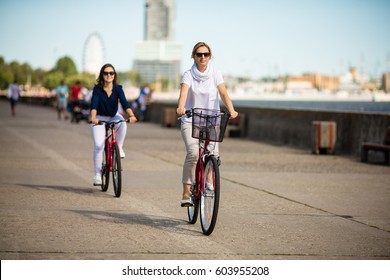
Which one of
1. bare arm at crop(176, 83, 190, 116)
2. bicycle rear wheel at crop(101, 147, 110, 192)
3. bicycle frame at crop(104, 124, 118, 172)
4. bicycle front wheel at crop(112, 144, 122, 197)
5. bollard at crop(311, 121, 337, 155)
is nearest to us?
bare arm at crop(176, 83, 190, 116)

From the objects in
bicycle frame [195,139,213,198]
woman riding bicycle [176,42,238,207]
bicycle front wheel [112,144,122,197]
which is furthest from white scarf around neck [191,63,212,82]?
bicycle front wheel [112,144,122,197]

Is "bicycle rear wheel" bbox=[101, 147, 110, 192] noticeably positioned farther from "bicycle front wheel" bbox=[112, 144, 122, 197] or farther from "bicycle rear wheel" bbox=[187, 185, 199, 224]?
"bicycle rear wheel" bbox=[187, 185, 199, 224]

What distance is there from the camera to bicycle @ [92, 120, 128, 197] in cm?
1197

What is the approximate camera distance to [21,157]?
61.0 feet

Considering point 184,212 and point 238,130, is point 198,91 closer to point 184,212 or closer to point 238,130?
point 184,212

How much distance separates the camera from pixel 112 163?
12352 millimetres

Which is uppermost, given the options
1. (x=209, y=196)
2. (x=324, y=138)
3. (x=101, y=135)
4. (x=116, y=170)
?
(x=101, y=135)

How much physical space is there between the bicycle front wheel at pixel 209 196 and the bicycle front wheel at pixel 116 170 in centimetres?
288

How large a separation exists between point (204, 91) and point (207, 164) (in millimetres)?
743

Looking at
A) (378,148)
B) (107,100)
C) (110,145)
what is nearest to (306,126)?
(378,148)

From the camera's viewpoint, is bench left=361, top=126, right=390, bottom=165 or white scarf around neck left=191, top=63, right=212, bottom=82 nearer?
white scarf around neck left=191, top=63, right=212, bottom=82

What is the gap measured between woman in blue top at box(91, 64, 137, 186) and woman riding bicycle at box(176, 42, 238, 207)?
9.73ft

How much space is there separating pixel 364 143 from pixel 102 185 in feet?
27.0
